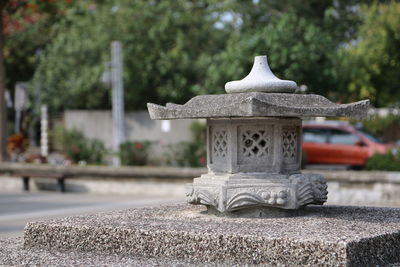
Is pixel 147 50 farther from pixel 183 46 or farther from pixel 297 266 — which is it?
pixel 297 266

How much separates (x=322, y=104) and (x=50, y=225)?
3.17 m

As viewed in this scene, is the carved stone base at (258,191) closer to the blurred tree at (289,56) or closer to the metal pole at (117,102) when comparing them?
the blurred tree at (289,56)

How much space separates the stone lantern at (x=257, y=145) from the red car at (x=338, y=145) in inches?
464

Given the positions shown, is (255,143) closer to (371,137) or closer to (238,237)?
(238,237)

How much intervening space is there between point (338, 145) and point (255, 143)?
1278 centimetres

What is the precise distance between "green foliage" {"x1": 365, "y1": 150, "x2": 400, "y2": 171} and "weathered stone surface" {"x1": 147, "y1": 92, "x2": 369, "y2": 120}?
9816mm

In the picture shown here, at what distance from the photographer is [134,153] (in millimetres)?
20375

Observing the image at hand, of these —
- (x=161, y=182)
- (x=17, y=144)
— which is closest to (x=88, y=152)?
(x=17, y=144)

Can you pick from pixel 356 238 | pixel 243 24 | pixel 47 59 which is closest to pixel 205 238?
pixel 356 238

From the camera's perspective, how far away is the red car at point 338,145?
20.4 metres

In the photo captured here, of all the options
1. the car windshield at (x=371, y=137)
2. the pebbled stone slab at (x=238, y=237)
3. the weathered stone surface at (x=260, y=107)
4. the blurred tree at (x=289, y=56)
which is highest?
the blurred tree at (x=289, y=56)

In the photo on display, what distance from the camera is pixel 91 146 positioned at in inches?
869

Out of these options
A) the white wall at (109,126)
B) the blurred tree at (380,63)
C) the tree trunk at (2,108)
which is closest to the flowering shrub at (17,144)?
the tree trunk at (2,108)

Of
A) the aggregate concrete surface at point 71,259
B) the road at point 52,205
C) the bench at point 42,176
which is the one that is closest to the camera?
the aggregate concrete surface at point 71,259
